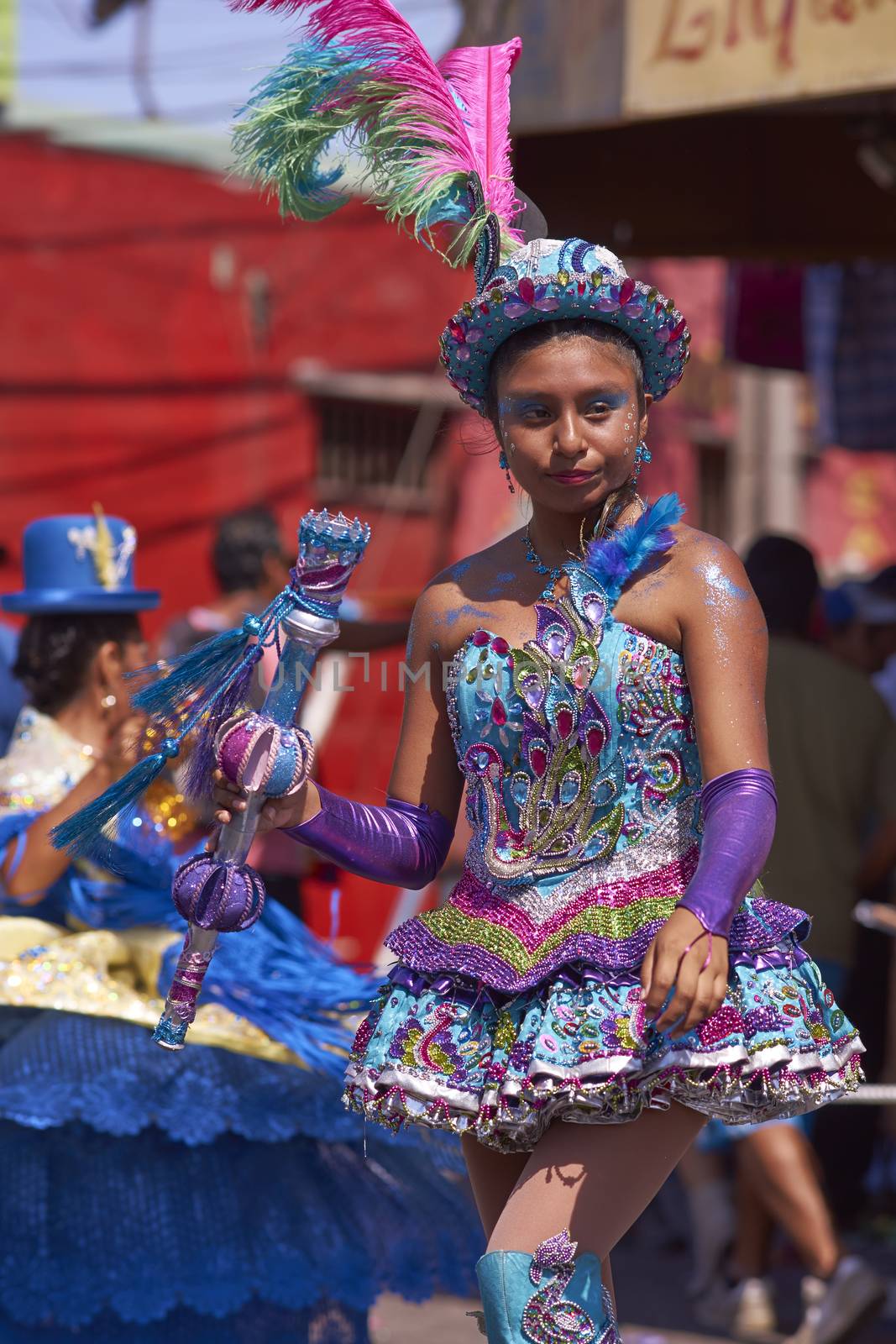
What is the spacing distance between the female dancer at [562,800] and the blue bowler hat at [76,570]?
1419 millimetres

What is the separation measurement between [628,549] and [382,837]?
1.81 ft

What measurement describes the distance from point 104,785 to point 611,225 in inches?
120

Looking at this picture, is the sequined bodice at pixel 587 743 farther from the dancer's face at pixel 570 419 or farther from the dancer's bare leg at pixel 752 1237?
the dancer's bare leg at pixel 752 1237

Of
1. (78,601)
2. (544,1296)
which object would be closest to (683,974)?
A: (544,1296)

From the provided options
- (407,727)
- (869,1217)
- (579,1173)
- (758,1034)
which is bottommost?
(869,1217)

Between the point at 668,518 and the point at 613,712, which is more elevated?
the point at 668,518

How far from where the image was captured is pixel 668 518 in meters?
2.54

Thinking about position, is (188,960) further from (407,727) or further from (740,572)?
(740,572)

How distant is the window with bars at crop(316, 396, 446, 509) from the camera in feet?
35.4

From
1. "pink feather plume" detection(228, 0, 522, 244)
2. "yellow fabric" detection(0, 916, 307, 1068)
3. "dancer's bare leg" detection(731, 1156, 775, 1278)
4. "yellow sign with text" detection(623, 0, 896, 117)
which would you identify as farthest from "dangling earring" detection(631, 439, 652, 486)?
"dancer's bare leg" detection(731, 1156, 775, 1278)

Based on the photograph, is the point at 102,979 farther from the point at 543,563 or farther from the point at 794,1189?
the point at 794,1189

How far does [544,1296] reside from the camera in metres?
2.28

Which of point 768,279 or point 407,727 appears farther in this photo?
point 768,279

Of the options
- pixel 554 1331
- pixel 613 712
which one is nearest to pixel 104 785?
pixel 613 712
